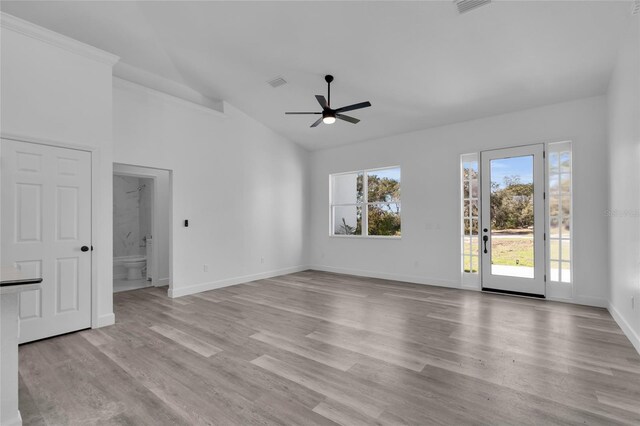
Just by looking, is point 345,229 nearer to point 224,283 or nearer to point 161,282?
point 224,283

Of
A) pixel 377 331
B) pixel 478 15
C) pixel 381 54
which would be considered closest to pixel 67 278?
pixel 377 331

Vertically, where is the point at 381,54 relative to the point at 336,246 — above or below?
above

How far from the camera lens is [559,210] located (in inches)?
187

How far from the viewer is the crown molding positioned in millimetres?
3205

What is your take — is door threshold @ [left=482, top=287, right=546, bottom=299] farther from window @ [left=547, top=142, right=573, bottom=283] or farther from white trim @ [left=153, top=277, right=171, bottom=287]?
white trim @ [left=153, top=277, right=171, bottom=287]

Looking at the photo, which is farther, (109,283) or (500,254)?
(500,254)

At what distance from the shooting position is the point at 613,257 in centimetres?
397

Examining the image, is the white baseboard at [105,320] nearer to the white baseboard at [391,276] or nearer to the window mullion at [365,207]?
the white baseboard at [391,276]

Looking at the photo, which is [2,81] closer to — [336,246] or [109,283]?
[109,283]

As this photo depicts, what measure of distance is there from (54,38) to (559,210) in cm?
706

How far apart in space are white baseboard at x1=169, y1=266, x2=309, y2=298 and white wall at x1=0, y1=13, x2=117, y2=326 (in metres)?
1.30

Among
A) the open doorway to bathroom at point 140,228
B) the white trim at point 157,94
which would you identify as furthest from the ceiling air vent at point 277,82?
the open doorway to bathroom at point 140,228

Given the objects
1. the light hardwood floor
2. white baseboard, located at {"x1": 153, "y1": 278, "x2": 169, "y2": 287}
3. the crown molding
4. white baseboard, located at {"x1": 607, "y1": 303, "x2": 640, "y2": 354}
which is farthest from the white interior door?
white baseboard, located at {"x1": 607, "y1": 303, "x2": 640, "y2": 354}

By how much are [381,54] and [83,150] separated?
12.6ft
